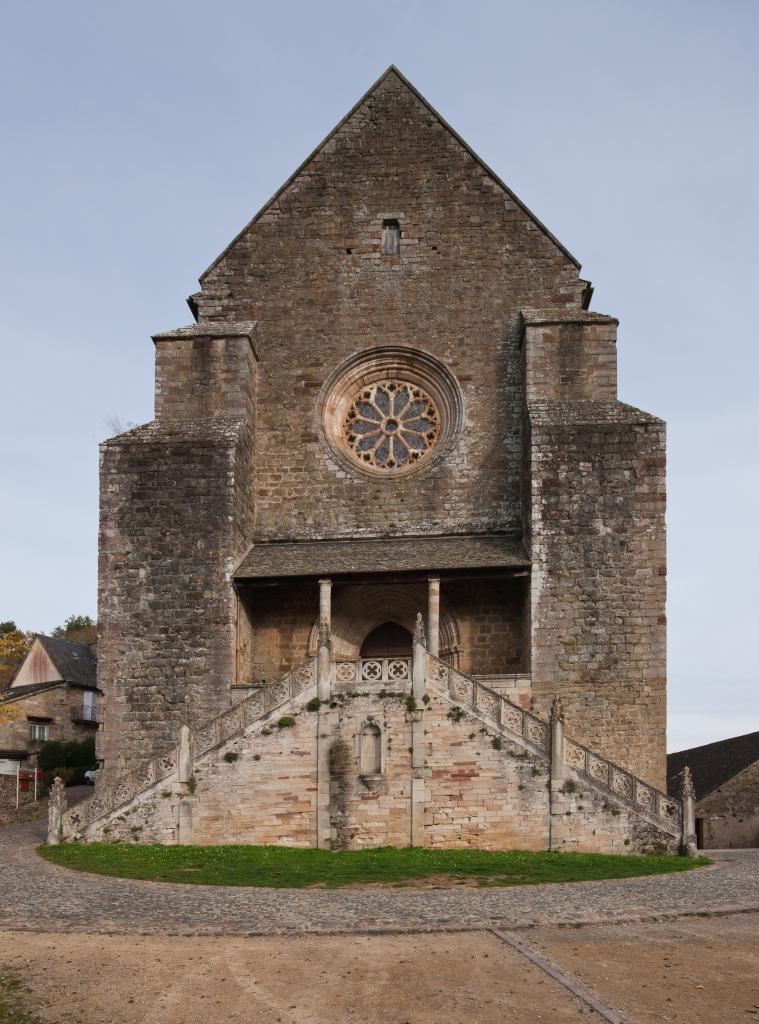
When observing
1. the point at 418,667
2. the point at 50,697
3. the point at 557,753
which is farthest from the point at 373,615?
the point at 50,697

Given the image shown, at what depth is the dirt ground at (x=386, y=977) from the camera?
977 centimetres

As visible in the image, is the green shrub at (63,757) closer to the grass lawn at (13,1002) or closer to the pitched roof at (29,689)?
the pitched roof at (29,689)

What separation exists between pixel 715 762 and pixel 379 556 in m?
13.8

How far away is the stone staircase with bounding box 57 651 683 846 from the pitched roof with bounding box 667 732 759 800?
10.8 m

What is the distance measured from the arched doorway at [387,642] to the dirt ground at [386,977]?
532 inches

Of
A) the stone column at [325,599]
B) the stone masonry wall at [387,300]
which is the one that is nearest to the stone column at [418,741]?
the stone column at [325,599]

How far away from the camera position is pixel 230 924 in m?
13.0

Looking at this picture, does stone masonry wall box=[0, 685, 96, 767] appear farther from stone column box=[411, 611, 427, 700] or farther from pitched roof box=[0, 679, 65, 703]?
stone column box=[411, 611, 427, 700]

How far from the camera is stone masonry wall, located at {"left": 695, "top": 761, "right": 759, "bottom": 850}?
2938 centimetres

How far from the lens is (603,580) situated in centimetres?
2333

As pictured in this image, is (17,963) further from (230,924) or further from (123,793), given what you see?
(123,793)

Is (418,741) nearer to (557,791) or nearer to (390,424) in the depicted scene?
(557,791)

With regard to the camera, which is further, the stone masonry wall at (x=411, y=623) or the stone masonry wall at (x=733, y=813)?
the stone masonry wall at (x=733, y=813)

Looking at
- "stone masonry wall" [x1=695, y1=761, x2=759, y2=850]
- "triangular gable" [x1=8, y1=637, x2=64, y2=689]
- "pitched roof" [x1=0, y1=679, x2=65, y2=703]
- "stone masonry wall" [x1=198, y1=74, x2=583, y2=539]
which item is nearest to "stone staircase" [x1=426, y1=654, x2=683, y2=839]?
"stone masonry wall" [x1=198, y1=74, x2=583, y2=539]
